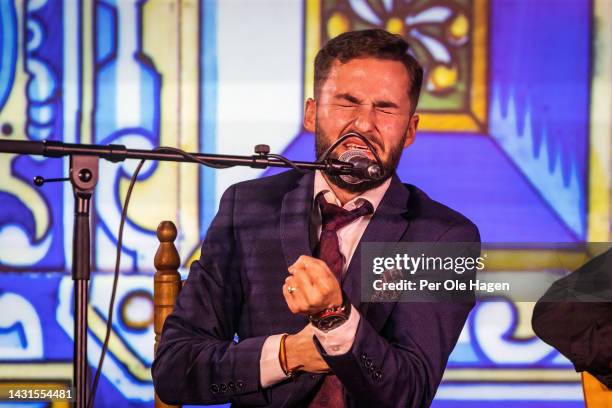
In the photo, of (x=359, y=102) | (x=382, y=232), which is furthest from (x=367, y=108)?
(x=382, y=232)

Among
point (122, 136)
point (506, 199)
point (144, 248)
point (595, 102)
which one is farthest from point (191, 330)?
point (595, 102)

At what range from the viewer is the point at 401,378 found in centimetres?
208

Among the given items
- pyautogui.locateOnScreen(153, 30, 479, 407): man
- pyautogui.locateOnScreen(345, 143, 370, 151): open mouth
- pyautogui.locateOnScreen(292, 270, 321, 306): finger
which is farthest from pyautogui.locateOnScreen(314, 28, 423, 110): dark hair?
pyautogui.locateOnScreen(292, 270, 321, 306): finger

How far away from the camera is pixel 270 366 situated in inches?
85.0

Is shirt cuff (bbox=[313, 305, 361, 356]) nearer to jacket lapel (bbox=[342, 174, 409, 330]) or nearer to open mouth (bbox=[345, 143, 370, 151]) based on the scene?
jacket lapel (bbox=[342, 174, 409, 330])

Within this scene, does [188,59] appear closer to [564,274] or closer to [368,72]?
[368,72]

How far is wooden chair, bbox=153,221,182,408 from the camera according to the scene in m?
2.42

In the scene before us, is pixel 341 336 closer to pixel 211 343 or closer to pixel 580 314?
pixel 211 343

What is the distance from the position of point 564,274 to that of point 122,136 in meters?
1.47

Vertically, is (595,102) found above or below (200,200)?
above

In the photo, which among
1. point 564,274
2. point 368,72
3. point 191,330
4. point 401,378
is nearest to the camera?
point 401,378

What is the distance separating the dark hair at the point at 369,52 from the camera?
2.50 meters

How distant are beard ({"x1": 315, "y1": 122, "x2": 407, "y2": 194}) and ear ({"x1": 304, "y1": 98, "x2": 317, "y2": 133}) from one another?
66mm

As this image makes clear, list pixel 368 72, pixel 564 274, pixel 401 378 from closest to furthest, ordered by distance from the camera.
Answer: pixel 401 378 < pixel 368 72 < pixel 564 274
